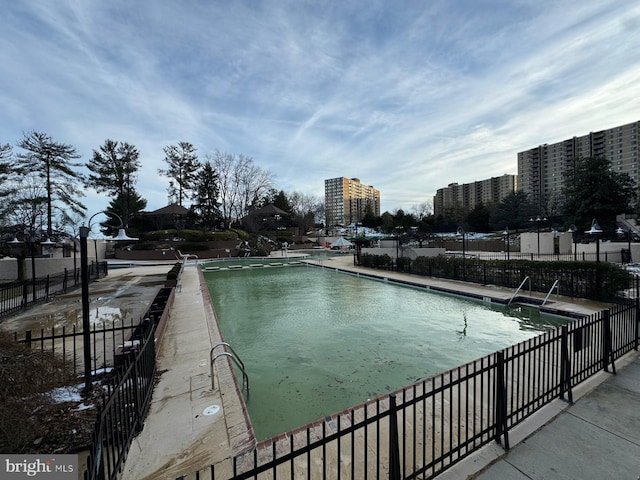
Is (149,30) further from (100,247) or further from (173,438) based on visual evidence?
(100,247)

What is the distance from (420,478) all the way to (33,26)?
14.0m

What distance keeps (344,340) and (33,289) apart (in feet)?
35.4

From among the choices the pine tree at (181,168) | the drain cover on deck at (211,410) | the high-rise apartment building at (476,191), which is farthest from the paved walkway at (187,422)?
the high-rise apartment building at (476,191)

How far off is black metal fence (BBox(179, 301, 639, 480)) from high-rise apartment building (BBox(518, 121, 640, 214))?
64.7m

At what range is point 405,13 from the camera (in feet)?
35.6

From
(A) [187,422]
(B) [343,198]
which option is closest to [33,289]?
(A) [187,422]

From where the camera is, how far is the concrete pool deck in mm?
2508

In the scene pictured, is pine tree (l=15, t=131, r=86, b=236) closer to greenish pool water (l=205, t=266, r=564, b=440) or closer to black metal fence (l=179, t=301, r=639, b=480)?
greenish pool water (l=205, t=266, r=564, b=440)

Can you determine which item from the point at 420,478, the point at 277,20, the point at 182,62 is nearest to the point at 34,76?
the point at 182,62

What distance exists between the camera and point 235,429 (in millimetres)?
3158

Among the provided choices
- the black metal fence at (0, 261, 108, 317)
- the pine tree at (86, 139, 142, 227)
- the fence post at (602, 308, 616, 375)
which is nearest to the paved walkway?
the fence post at (602, 308, 616, 375)

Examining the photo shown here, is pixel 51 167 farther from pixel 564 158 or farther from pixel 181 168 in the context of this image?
pixel 564 158

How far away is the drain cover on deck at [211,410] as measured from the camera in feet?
11.5

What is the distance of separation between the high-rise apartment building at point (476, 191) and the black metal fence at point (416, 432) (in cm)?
9146
